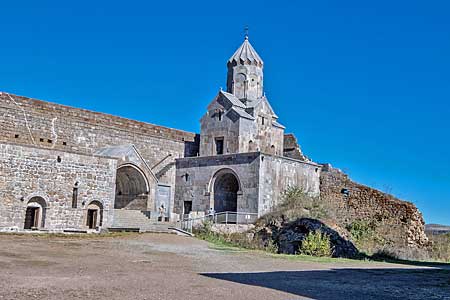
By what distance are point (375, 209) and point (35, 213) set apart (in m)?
20.2

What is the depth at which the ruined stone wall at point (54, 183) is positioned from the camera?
22.9 metres

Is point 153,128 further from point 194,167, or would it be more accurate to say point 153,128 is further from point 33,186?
point 33,186

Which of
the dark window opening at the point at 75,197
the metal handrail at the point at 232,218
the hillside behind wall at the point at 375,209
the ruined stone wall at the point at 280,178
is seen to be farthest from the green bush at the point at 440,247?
the dark window opening at the point at 75,197

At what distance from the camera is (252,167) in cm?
2933

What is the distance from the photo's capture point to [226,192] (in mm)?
32219

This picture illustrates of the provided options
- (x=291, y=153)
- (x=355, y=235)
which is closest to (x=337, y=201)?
(x=355, y=235)

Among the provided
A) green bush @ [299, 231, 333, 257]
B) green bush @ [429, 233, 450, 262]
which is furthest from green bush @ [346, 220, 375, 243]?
green bush @ [299, 231, 333, 257]

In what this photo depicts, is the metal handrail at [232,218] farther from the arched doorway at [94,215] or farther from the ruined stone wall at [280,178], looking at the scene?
the arched doorway at [94,215]

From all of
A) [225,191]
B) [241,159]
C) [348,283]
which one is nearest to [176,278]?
[348,283]

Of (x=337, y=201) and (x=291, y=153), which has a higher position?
(x=291, y=153)

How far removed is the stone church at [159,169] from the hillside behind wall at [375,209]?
0.07 metres

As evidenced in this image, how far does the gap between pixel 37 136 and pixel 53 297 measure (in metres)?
22.7

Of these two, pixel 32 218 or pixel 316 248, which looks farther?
pixel 32 218

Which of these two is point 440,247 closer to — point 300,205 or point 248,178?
point 300,205
